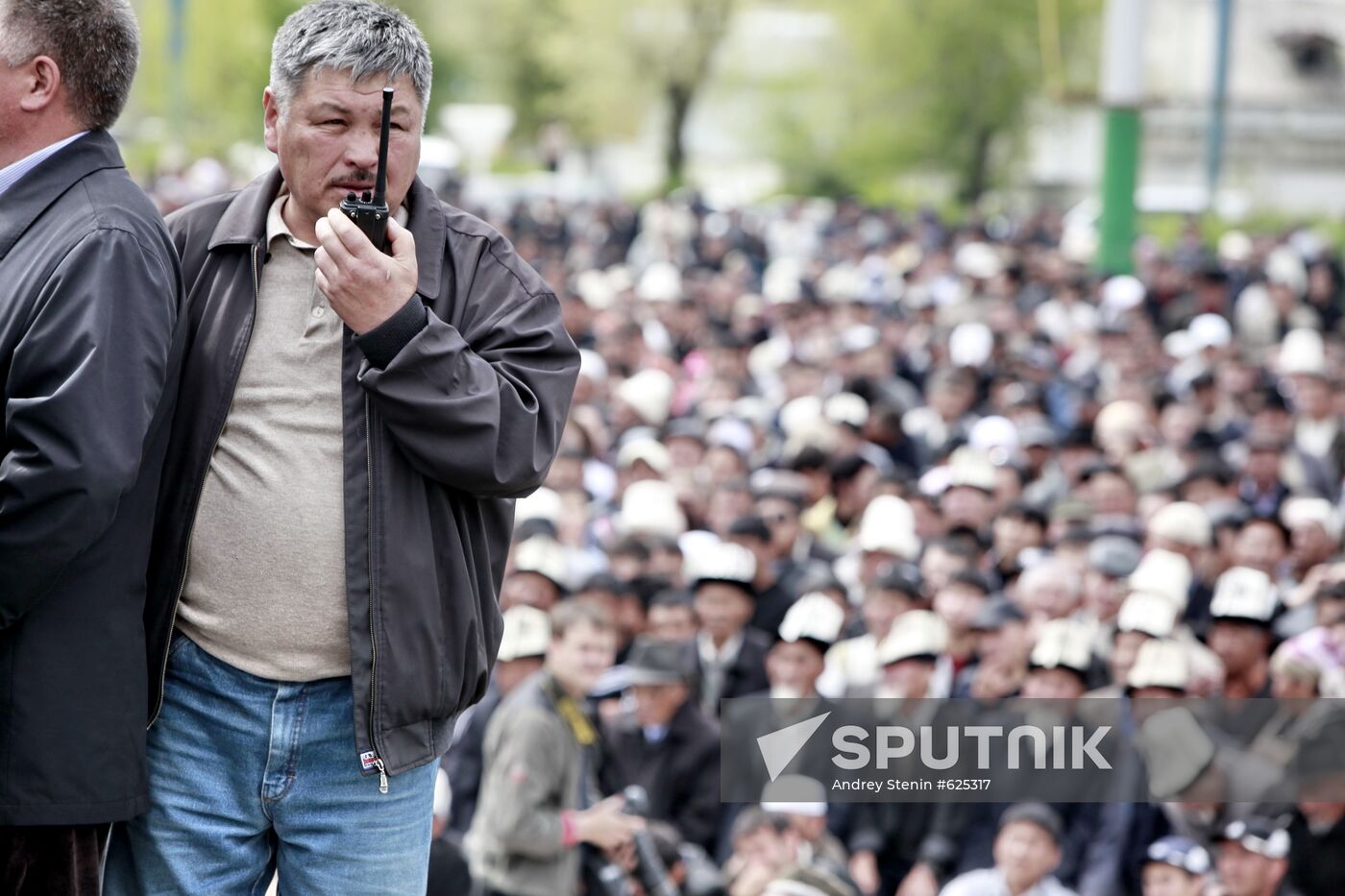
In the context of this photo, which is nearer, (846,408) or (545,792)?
(545,792)

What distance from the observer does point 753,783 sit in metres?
5.82

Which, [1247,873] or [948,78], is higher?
[1247,873]

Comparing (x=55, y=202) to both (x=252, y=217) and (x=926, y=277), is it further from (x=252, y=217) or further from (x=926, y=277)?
(x=926, y=277)

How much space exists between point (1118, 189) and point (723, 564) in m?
11.6

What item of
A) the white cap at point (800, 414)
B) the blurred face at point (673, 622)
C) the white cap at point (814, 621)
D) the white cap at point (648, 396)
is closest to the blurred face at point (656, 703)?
the blurred face at point (673, 622)

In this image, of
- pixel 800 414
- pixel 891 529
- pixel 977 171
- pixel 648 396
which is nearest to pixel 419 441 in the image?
pixel 891 529

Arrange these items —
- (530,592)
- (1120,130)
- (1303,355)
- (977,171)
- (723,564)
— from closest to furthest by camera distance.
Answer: (530,592) → (723,564) → (1303,355) → (1120,130) → (977,171)

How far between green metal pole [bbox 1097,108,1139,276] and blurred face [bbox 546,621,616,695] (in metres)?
13.0

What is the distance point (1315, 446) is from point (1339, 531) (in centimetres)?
166

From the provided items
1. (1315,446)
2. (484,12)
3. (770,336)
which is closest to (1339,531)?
(1315,446)

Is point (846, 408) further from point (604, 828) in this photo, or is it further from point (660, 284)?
point (660, 284)

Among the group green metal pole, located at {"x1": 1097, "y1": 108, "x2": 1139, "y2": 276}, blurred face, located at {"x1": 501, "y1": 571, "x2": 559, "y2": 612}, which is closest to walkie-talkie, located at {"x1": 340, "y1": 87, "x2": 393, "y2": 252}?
blurred face, located at {"x1": 501, "y1": 571, "x2": 559, "y2": 612}

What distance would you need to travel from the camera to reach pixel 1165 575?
770 centimetres

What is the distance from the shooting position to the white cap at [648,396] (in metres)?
12.0
